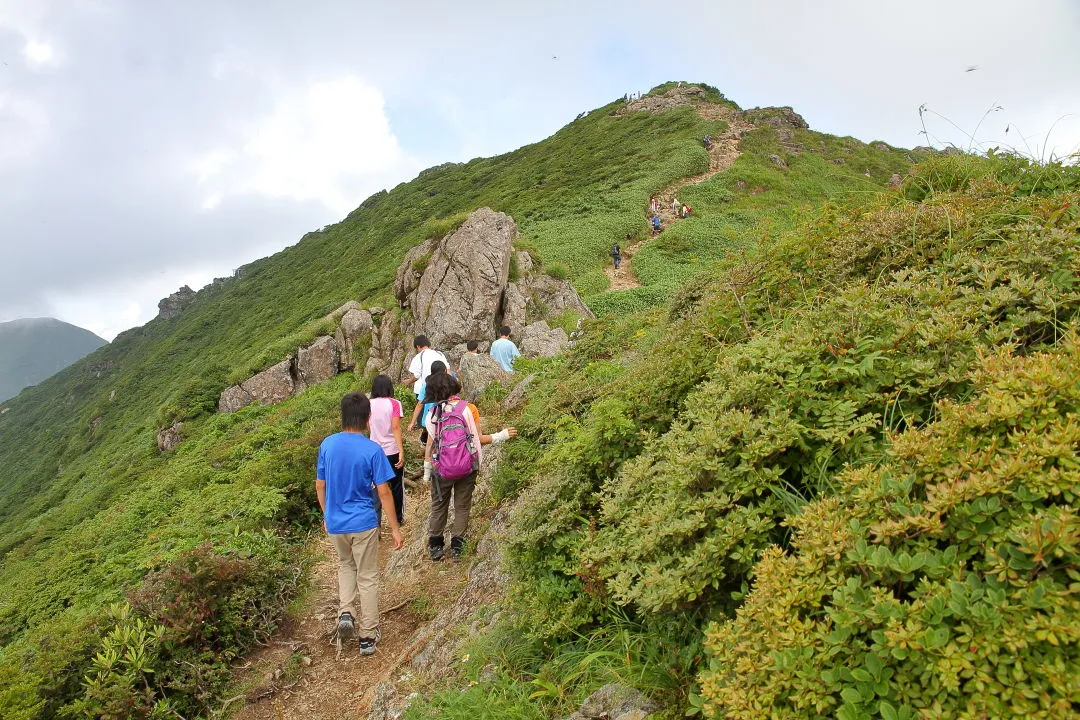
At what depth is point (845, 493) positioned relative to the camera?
2.20m

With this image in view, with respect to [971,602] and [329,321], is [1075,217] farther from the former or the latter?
[329,321]

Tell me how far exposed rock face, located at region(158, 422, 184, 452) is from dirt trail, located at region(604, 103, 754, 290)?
61.8ft

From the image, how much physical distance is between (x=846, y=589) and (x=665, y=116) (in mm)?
49648

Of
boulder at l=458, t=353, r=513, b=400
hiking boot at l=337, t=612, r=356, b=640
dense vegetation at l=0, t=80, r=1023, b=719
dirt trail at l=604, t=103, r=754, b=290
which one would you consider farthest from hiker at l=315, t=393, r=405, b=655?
dirt trail at l=604, t=103, r=754, b=290

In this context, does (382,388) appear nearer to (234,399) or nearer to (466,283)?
(466,283)

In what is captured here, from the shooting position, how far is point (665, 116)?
45.7 meters

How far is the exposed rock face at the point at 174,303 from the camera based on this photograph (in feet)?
281

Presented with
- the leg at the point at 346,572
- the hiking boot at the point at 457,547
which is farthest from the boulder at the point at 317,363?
the leg at the point at 346,572

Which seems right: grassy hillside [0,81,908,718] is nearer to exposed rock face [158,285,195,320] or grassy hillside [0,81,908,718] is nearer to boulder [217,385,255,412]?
boulder [217,385,255,412]

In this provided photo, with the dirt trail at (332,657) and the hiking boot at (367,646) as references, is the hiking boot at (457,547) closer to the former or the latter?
the dirt trail at (332,657)

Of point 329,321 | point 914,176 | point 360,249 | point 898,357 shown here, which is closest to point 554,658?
point 898,357

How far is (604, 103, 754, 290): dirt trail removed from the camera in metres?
24.5

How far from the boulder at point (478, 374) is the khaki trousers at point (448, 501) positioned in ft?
17.6

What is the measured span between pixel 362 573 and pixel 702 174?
3401 cm
